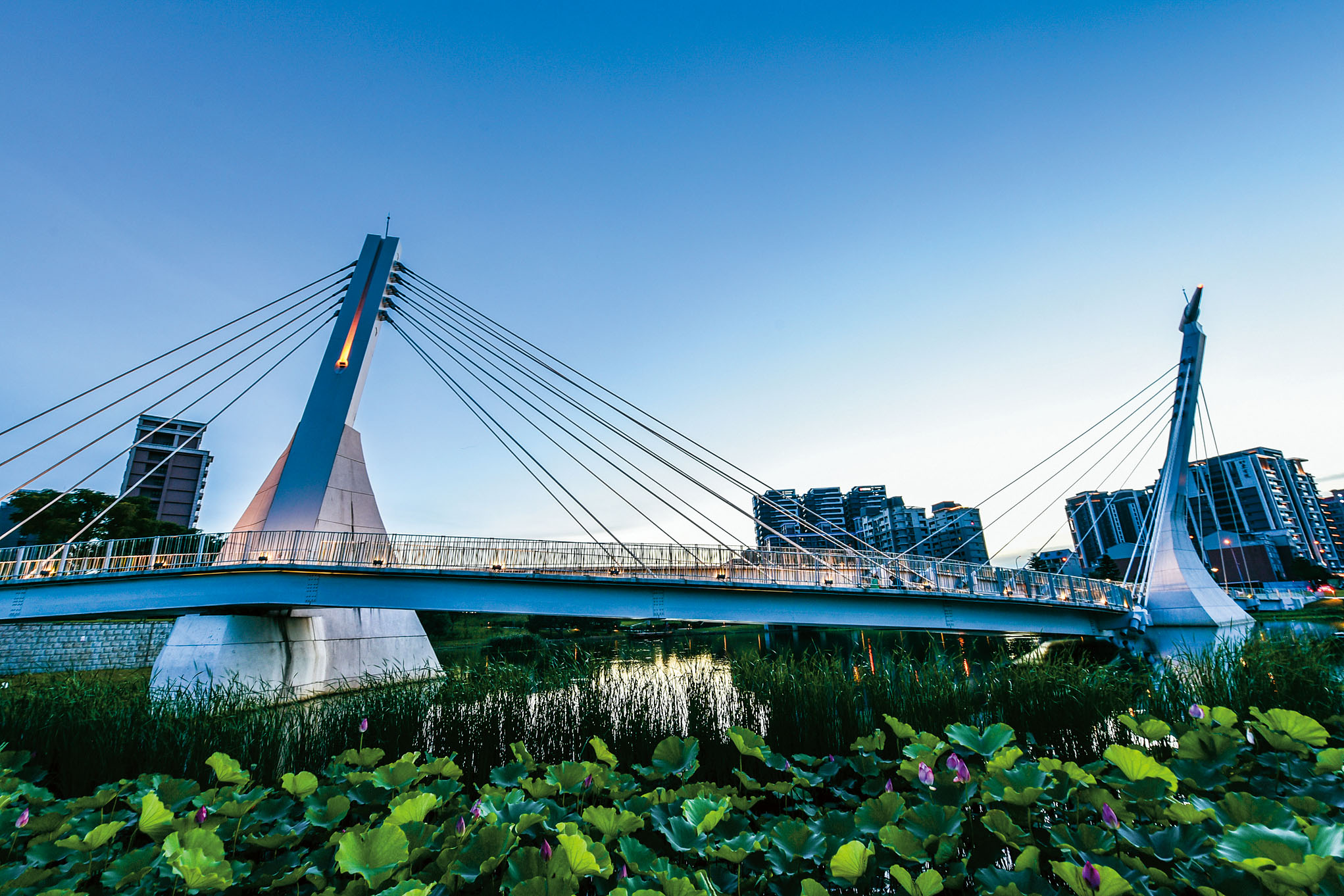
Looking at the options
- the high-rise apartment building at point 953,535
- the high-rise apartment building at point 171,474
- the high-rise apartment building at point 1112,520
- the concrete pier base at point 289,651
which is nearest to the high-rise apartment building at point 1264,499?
the high-rise apartment building at point 1112,520

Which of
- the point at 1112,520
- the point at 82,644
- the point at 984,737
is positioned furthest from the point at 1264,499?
the point at 82,644

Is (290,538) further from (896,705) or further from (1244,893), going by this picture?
(1244,893)

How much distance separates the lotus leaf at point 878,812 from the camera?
324 cm

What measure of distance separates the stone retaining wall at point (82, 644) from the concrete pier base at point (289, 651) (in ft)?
45.8

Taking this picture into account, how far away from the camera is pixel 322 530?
64.5 ft

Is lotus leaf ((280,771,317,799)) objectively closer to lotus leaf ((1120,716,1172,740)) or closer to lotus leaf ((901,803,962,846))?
lotus leaf ((901,803,962,846))

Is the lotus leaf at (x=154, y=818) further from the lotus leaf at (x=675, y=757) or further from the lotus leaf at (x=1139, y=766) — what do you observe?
the lotus leaf at (x=1139, y=766)

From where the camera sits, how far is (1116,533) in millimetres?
153375

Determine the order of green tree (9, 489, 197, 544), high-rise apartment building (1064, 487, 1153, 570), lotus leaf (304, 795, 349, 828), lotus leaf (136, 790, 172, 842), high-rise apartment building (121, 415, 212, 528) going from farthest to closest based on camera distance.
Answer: high-rise apartment building (1064, 487, 1153, 570), high-rise apartment building (121, 415, 212, 528), green tree (9, 489, 197, 544), lotus leaf (304, 795, 349, 828), lotus leaf (136, 790, 172, 842)

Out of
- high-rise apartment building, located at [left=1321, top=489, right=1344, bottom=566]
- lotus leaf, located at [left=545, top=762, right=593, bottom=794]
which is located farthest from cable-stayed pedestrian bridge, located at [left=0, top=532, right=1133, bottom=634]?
high-rise apartment building, located at [left=1321, top=489, right=1344, bottom=566]

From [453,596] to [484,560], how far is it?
1.39 m

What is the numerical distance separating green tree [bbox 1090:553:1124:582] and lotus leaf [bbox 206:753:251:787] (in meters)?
106

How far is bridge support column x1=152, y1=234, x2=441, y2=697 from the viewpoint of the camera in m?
17.8

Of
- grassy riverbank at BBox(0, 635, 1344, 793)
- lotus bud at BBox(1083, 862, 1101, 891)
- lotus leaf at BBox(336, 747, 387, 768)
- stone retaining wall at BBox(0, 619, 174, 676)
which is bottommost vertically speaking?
grassy riverbank at BBox(0, 635, 1344, 793)
